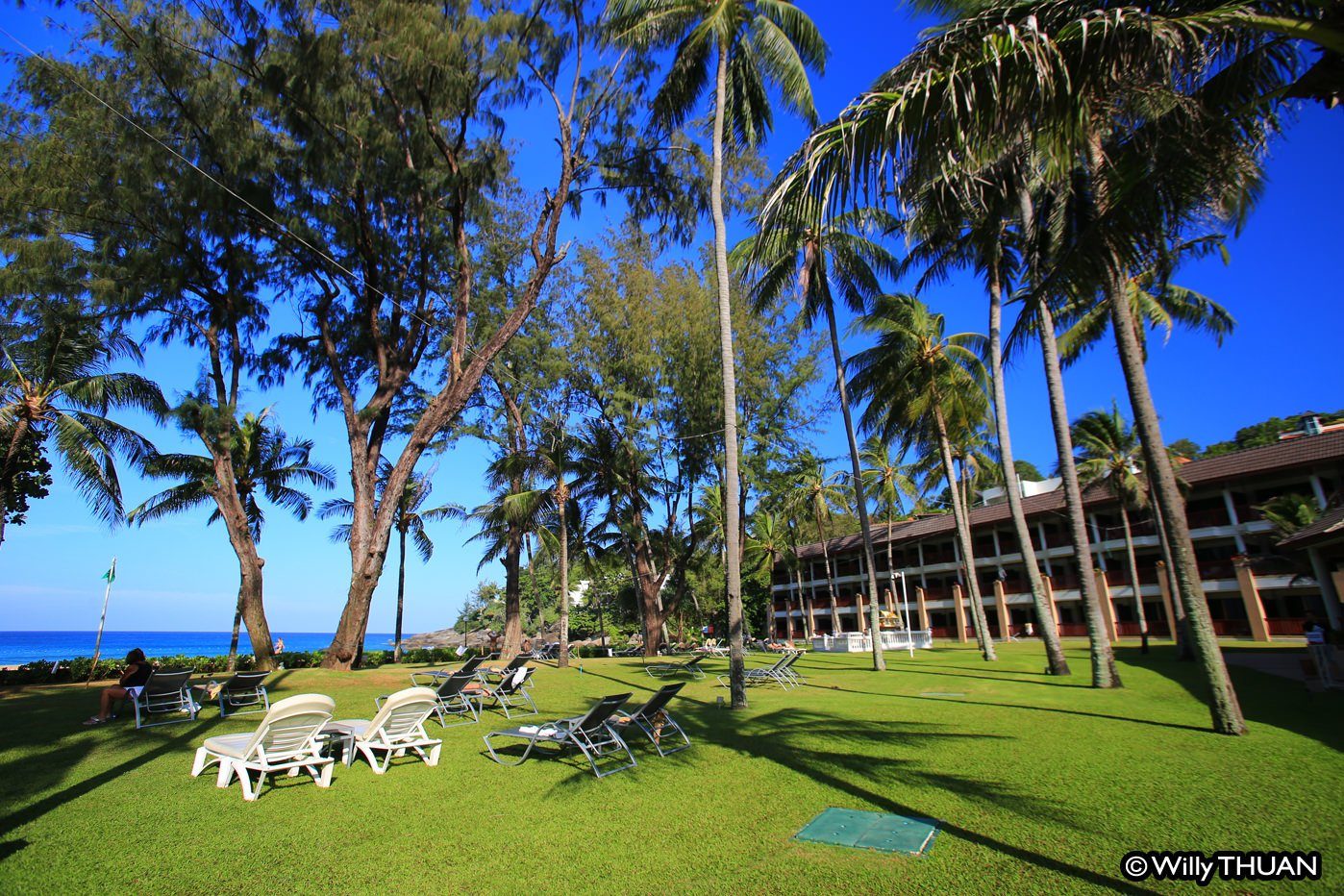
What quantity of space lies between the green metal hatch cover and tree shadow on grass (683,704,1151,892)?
0.17m

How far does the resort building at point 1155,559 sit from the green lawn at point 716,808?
9.53 metres

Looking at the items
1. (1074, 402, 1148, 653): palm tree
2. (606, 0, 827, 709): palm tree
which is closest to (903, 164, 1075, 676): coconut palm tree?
(606, 0, 827, 709): palm tree

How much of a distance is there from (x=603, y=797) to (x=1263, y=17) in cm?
700

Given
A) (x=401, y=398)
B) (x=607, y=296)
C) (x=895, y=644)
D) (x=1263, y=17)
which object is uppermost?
(x=607, y=296)

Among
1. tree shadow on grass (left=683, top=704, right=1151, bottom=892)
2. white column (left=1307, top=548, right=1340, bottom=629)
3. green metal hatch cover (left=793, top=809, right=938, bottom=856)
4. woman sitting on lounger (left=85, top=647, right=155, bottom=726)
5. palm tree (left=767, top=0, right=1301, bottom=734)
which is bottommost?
tree shadow on grass (left=683, top=704, right=1151, bottom=892)

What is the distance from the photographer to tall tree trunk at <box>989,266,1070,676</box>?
43.4ft

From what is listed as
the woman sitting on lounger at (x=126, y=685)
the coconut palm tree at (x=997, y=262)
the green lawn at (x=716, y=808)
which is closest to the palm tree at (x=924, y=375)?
the coconut palm tree at (x=997, y=262)

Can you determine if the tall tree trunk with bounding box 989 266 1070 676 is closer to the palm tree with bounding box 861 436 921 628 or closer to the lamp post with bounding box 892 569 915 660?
the lamp post with bounding box 892 569 915 660

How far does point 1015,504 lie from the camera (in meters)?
14.2

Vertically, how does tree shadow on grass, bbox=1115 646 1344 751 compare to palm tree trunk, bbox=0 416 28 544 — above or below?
below

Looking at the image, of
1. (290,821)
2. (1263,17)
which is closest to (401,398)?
(290,821)

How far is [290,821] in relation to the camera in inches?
189

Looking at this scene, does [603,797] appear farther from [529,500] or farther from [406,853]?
[529,500]

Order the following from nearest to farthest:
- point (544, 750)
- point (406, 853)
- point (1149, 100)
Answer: point (406, 853), point (1149, 100), point (544, 750)
